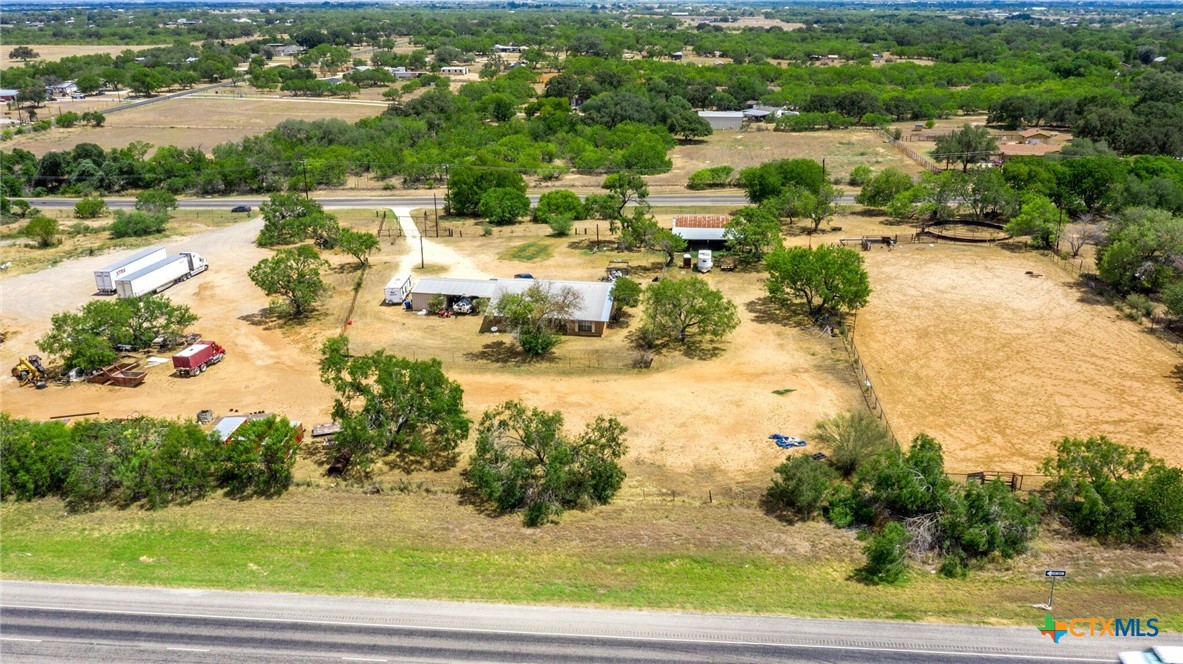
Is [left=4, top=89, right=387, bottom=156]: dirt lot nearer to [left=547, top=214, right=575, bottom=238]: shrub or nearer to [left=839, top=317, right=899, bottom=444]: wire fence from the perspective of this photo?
[left=547, top=214, right=575, bottom=238]: shrub

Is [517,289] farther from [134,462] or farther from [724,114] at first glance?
[724,114]

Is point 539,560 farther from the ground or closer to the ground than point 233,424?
closer to the ground

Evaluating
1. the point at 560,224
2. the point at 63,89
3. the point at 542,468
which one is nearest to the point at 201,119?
the point at 63,89

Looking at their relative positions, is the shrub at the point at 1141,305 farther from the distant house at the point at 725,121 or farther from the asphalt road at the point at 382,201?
the distant house at the point at 725,121

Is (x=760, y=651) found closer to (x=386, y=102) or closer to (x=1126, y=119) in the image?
(x=1126, y=119)

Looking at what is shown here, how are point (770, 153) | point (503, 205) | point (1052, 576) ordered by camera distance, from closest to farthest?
point (1052, 576)
point (503, 205)
point (770, 153)

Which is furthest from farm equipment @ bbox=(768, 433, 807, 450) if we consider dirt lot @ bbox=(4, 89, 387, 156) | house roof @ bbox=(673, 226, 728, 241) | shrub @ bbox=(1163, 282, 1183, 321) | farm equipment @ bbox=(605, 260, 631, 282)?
dirt lot @ bbox=(4, 89, 387, 156)
